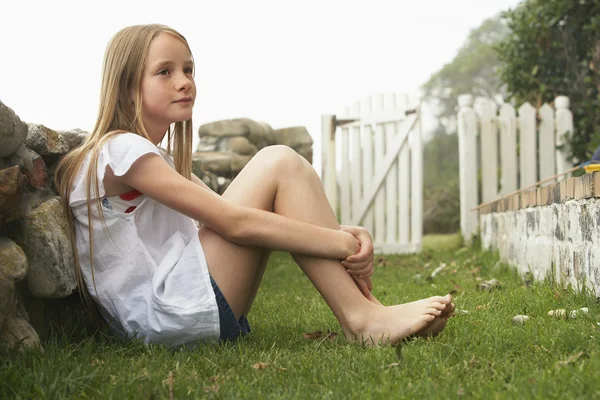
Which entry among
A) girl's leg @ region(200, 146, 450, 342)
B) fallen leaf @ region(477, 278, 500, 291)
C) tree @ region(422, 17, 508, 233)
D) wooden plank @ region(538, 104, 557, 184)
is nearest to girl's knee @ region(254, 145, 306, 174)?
girl's leg @ region(200, 146, 450, 342)

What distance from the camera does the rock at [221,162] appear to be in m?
4.76

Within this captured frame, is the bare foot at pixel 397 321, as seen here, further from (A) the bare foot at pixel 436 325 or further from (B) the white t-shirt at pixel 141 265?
(B) the white t-shirt at pixel 141 265

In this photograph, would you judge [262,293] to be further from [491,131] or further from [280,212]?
[491,131]

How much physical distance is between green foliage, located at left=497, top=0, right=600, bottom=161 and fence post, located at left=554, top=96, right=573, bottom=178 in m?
0.07

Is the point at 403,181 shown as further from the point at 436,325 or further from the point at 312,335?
the point at 436,325

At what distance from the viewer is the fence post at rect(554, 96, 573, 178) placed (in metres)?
5.96

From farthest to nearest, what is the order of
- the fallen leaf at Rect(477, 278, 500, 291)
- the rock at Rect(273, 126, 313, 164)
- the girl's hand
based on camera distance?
the rock at Rect(273, 126, 313, 164), the fallen leaf at Rect(477, 278, 500, 291), the girl's hand

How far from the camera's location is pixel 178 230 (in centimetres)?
200

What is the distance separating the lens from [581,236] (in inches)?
93.1

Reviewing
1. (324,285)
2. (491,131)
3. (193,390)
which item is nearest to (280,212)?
(324,285)

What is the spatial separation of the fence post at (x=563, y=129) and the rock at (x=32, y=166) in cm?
521

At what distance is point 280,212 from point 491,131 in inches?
183

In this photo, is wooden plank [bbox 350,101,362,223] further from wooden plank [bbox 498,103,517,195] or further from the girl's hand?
the girl's hand

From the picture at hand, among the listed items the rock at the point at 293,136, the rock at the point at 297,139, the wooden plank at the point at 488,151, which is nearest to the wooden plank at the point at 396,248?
the wooden plank at the point at 488,151
